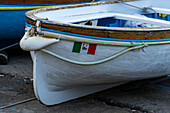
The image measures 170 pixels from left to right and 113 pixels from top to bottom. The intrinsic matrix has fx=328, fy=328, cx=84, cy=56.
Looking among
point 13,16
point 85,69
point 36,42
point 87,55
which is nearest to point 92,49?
point 87,55

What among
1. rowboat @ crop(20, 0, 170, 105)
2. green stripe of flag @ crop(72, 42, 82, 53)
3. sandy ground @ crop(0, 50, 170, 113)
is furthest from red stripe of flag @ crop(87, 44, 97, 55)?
sandy ground @ crop(0, 50, 170, 113)

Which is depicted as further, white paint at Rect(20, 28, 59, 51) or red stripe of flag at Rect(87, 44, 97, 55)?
red stripe of flag at Rect(87, 44, 97, 55)

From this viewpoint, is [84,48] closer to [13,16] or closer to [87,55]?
[87,55]

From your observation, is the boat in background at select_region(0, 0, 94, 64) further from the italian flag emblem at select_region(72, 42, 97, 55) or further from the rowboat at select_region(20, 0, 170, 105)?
the italian flag emblem at select_region(72, 42, 97, 55)

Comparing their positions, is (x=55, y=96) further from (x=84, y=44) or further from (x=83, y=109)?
(x=84, y=44)

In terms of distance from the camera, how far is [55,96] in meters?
4.13

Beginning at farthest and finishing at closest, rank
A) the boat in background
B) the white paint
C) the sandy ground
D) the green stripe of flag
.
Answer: the boat in background, the sandy ground, the green stripe of flag, the white paint

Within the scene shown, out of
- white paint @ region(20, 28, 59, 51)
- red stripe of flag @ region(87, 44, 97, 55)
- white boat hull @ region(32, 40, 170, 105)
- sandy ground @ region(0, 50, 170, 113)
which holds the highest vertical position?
white paint @ region(20, 28, 59, 51)

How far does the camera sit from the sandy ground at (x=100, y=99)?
416 centimetres

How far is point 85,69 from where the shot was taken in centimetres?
379

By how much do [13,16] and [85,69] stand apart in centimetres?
275

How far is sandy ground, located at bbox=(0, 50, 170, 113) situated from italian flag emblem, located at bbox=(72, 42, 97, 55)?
862 millimetres

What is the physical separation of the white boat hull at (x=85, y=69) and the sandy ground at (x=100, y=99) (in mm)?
227

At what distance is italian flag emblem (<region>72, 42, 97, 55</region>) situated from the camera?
363 centimetres
